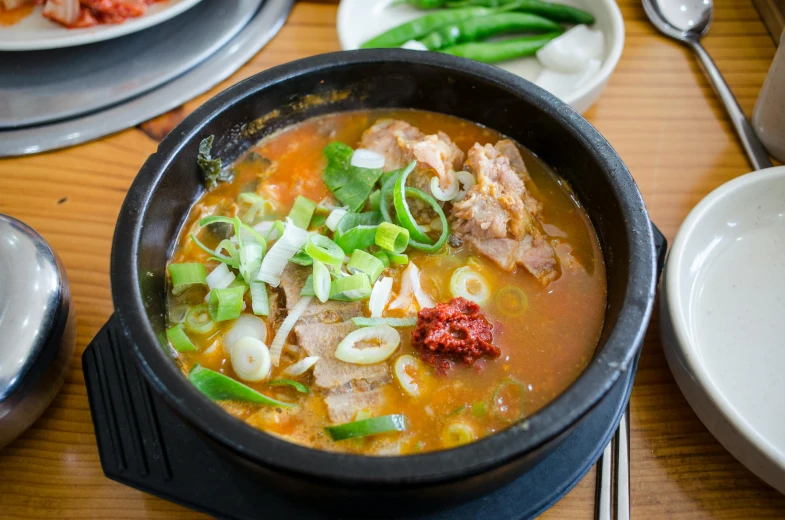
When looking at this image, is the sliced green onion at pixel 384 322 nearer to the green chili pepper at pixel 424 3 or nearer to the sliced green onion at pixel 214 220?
the sliced green onion at pixel 214 220

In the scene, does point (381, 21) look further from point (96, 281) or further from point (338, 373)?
point (338, 373)

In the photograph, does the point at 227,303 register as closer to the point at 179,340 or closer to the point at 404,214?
the point at 179,340

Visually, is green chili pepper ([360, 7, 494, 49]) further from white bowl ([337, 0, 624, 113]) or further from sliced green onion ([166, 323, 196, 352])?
sliced green onion ([166, 323, 196, 352])

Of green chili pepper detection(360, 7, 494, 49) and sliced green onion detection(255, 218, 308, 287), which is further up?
green chili pepper detection(360, 7, 494, 49)

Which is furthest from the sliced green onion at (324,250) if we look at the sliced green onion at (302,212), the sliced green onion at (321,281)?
the sliced green onion at (302,212)

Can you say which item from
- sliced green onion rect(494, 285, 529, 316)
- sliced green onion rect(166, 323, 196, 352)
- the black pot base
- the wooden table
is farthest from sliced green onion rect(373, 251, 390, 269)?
the wooden table

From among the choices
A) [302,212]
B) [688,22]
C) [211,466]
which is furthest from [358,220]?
[688,22]
